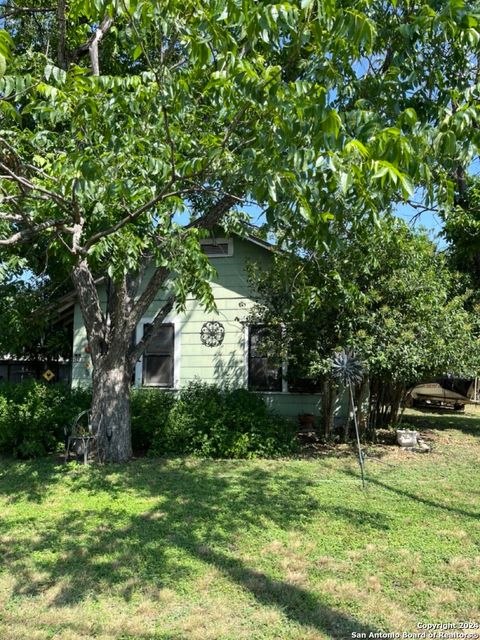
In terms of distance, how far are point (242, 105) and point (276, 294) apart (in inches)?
210

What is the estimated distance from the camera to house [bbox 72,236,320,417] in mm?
11008

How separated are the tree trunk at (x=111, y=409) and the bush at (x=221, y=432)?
829mm

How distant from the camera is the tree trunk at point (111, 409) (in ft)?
25.5

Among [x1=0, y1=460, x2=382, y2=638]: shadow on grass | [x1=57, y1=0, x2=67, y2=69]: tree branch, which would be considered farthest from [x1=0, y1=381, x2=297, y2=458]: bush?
[x1=57, y1=0, x2=67, y2=69]: tree branch

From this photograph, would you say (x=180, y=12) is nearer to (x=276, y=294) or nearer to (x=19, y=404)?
(x=276, y=294)

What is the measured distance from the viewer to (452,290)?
1027 cm

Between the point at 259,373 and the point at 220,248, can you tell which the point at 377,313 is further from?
the point at 220,248

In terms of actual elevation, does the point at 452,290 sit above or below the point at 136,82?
below

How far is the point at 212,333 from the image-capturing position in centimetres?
1120

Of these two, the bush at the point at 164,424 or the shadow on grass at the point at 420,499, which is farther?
the bush at the point at 164,424

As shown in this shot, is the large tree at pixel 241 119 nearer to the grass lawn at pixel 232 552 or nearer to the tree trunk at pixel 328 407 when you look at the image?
the grass lawn at pixel 232 552

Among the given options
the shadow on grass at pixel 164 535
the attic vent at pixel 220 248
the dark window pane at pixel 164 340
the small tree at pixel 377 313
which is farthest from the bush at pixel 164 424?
the attic vent at pixel 220 248

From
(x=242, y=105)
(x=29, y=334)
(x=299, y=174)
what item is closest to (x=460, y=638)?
(x=299, y=174)

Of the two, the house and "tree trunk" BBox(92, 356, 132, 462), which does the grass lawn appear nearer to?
"tree trunk" BBox(92, 356, 132, 462)
